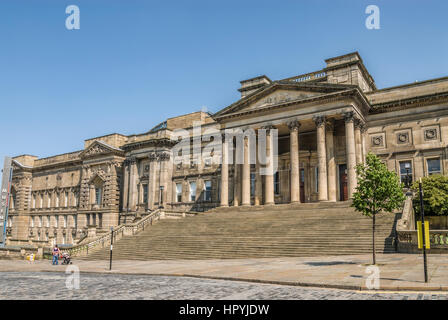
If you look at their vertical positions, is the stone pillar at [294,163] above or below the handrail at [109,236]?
above

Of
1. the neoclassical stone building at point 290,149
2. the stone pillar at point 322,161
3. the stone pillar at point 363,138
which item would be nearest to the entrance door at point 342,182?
the neoclassical stone building at point 290,149

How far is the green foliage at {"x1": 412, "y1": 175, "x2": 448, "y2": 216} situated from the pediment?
39600mm

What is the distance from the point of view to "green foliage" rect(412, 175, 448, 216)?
2795cm

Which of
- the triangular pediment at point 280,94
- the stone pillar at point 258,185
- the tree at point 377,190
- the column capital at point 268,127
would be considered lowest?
the tree at point 377,190

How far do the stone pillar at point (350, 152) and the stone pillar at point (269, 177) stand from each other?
24.5 feet

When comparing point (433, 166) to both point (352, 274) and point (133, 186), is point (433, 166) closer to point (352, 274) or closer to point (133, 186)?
point (352, 274)

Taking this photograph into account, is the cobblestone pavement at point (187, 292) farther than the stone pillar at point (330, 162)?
No

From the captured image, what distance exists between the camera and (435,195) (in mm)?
28156

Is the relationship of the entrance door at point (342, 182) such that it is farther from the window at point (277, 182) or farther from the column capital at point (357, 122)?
the window at point (277, 182)

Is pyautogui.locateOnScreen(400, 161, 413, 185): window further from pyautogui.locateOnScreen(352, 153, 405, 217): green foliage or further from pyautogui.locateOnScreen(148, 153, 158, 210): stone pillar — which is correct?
pyautogui.locateOnScreen(148, 153, 158, 210): stone pillar

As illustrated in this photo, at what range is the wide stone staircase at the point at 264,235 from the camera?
2439cm

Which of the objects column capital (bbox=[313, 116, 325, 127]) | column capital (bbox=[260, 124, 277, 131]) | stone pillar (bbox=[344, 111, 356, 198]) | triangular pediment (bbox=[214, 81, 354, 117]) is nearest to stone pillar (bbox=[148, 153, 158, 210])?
triangular pediment (bbox=[214, 81, 354, 117])

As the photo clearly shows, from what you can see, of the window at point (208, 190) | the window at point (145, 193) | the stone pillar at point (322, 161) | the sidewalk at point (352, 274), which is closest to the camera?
the sidewalk at point (352, 274)
